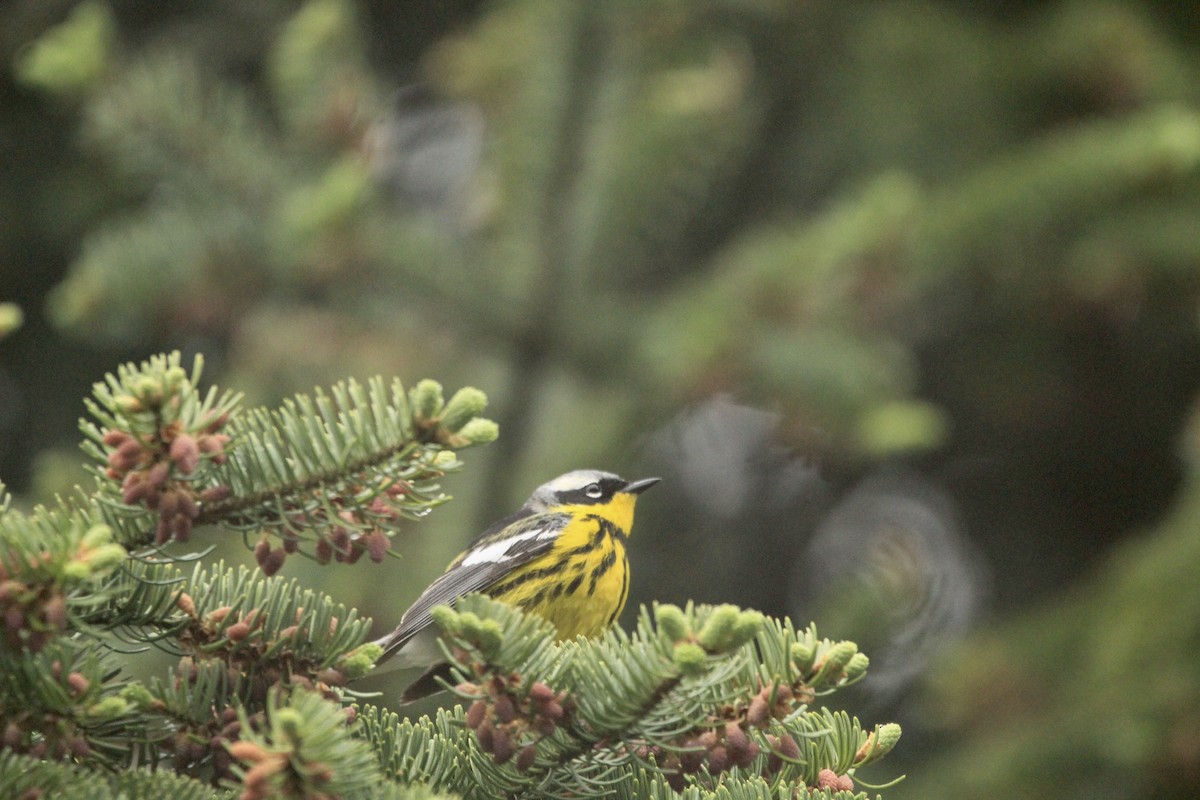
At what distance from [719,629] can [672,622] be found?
2.1 inches

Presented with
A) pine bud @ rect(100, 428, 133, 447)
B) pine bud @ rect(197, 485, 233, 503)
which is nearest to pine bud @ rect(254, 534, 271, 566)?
pine bud @ rect(197, 485, 233, 503)

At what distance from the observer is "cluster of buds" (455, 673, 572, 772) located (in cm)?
154

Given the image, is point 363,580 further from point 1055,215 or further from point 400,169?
point 400,169

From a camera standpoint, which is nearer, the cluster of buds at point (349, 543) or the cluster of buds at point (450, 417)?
the cluster of buds at point (450, 417)

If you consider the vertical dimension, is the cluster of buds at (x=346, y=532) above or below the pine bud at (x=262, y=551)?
above

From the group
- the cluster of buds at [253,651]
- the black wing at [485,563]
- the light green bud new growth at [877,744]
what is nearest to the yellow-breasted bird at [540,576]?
the black wing at [485,563]

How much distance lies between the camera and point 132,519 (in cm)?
158

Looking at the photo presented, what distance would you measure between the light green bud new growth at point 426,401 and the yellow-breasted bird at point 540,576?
1644mm

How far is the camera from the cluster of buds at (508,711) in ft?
5.04

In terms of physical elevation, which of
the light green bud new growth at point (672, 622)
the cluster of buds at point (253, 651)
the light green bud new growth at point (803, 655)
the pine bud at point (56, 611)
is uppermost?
the light green bud new growth at point (803, 655)

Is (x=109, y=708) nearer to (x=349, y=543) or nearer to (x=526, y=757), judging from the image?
(x=349, y=543)

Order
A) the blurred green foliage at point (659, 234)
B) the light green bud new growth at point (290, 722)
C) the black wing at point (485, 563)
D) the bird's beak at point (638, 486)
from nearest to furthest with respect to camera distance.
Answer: the light green bud new growth at point (290, 722)
the black wing at point (485, 563)
the blurred green foliage at point (659, 234)
the bird's beak at point (638, 486)

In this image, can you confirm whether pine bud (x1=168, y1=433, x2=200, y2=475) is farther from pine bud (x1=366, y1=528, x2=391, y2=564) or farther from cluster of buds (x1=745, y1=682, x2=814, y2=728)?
Answer: cluster of buds (x1=745, y1=682, x2=814, y2=728)

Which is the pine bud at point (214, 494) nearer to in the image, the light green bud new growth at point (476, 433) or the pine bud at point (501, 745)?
the light green bud new growth at point (476, 433)
